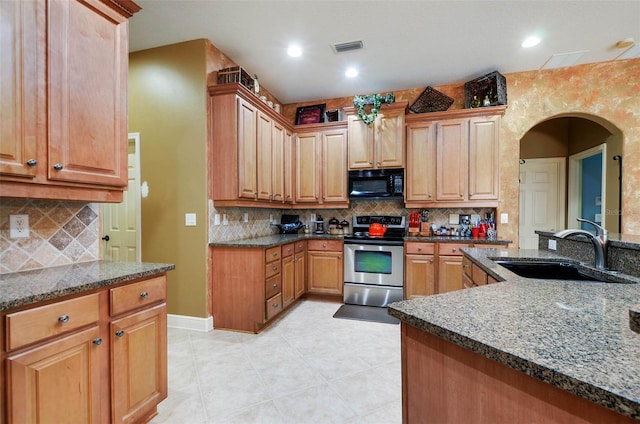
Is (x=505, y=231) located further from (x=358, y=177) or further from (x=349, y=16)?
(x=349, y=16)

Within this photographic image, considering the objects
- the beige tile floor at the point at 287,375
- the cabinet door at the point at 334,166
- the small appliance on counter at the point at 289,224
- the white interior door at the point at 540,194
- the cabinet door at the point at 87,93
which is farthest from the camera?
the white interior door at the point at 540,194

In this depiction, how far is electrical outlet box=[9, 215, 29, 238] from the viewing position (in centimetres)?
152

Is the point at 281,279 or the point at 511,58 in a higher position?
the point at 511,58

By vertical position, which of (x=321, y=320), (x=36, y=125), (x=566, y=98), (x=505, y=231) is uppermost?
(x=566, y=98)

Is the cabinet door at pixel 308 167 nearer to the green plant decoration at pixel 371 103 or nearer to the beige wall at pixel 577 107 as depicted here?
the green plant decoration at pixel 371 103

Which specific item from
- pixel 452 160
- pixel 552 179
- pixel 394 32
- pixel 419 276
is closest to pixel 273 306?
pixel 419 276

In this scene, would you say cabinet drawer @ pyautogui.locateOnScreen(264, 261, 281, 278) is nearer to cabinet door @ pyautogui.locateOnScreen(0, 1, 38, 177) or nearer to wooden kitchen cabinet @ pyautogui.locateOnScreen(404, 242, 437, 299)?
wooden kitchen cabinet @ pyautogui.locateOnScreen(404, 242, 437, 299)

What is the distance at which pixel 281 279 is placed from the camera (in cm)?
330

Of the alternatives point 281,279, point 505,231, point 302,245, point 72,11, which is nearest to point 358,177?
point 302,245

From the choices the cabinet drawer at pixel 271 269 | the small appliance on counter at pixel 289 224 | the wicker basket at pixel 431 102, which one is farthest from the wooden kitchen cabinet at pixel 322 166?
the cabinet drawer at pixel 271 269

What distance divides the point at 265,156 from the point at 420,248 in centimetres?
220

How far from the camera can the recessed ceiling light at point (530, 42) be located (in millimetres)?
2967

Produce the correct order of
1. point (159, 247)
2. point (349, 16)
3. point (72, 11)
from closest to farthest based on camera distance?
point (72, 11), point (349, 16), point (159, 247)

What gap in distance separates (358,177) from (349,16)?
76.5 inches
